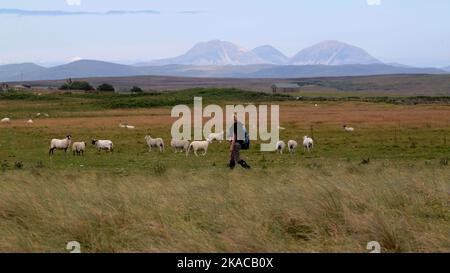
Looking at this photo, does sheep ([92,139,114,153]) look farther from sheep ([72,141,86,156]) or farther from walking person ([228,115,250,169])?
walking person ([228,115,250,169])

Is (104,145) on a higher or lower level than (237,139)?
lower

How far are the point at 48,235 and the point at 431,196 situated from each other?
A: 6.03 m

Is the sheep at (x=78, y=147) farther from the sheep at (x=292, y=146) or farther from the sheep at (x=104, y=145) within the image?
the sheep at (x=292, y=146)

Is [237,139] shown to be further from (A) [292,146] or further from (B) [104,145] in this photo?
(B) [104,145]

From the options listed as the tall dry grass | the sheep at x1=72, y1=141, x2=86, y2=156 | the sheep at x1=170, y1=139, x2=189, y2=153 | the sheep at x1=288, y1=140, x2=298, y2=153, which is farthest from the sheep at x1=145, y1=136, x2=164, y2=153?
the tall dry grass

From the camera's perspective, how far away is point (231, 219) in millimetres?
7836

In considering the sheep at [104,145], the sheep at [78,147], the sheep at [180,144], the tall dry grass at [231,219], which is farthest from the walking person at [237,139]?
the sheep at [104,145]

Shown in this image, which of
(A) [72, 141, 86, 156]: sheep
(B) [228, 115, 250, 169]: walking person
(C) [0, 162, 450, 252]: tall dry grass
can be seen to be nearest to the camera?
→ (C) [0, 162, 450, 252]: tall dry grass

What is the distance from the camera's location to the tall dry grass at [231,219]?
6.76 metres

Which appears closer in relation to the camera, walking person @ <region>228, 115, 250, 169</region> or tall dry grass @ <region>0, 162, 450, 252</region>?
tall dry grass @ <region>0, 162, 450, 252</region>

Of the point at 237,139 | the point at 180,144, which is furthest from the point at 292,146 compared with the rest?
the point at 237,139

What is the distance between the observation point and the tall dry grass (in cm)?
676
